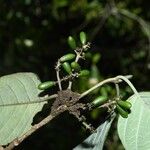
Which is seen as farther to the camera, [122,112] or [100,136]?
[100,136]

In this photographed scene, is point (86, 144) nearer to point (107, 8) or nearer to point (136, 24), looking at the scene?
point (107, 8)

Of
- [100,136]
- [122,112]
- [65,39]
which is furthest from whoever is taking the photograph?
[65,39]

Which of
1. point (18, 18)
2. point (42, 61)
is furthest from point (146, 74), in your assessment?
point (18, 18)

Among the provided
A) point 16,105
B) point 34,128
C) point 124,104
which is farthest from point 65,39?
point 34,128

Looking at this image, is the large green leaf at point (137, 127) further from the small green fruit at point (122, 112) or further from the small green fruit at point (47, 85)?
the small green fruit at point (47, 85)

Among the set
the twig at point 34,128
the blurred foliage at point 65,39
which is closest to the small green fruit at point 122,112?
the twig at point 34,128

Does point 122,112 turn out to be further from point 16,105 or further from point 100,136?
point 16,105
